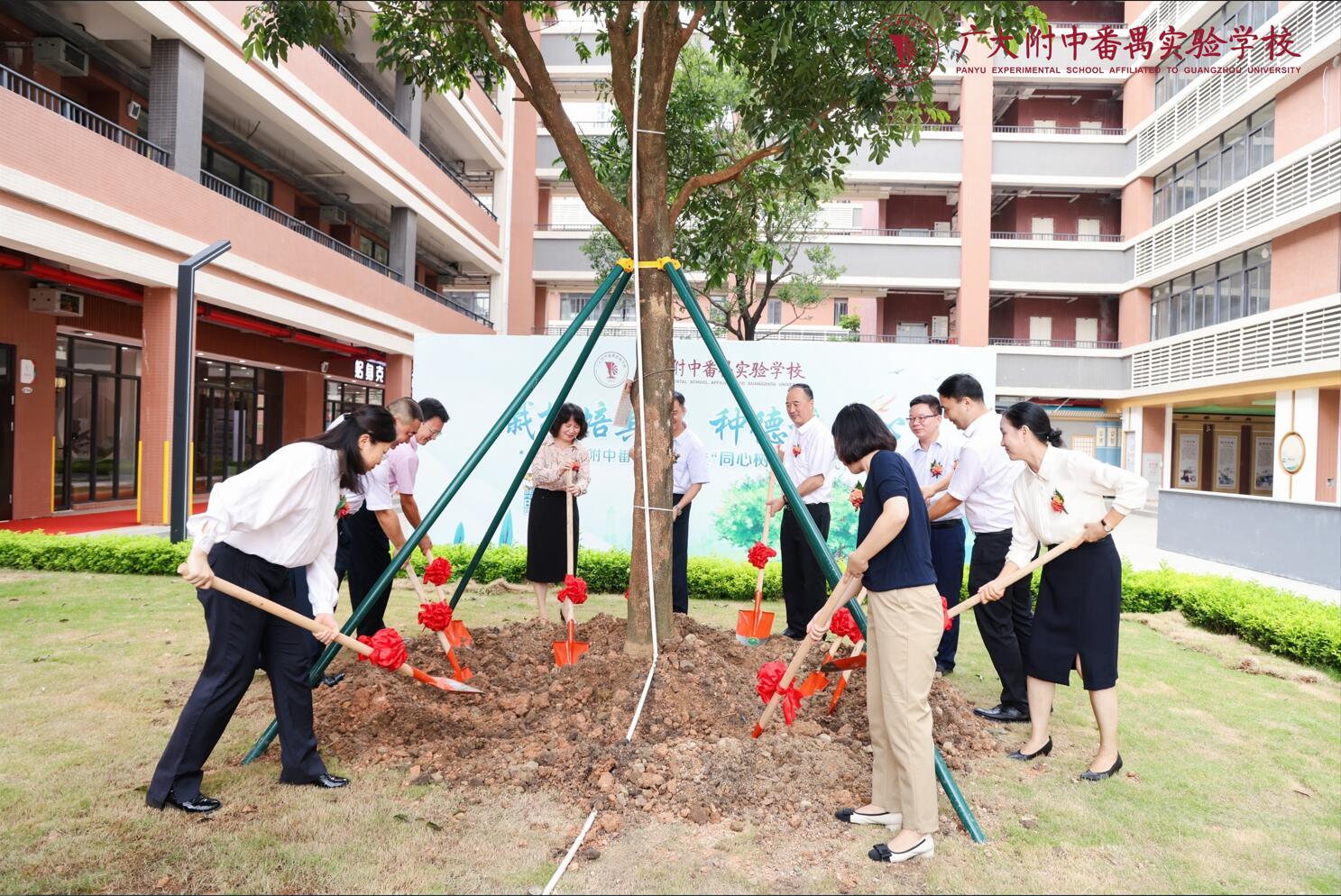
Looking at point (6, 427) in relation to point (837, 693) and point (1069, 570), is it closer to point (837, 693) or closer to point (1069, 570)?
point (837, 693)

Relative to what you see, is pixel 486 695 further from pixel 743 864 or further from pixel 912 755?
pixel 912 755

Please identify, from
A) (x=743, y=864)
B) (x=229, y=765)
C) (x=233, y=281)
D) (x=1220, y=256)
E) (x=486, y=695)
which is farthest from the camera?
(x=1220, y=256)

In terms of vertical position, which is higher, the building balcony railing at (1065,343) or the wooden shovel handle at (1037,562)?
the building balcony railing at (1065,343)

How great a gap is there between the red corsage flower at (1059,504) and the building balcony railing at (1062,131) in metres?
21.1

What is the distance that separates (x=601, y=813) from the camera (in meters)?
2.96

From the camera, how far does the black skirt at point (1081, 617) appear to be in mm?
3523

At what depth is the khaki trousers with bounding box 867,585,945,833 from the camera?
9.12 feet

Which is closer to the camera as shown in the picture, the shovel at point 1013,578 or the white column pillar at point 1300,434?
the shovel at point 1013,578

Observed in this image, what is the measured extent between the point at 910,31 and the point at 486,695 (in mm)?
3834

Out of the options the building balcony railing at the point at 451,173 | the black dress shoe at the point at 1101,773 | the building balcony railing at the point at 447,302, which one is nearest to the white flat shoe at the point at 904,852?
the black dress shoe at the point at 1101,773

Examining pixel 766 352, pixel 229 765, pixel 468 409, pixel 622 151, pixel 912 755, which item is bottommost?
pixel 229 765

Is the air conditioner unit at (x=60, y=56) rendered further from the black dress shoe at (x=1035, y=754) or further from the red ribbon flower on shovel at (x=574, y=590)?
the black dress shoe at (x=1035, y=754)

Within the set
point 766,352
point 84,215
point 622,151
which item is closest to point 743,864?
point 622,151

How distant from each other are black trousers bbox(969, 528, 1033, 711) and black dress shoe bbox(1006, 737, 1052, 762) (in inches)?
22.0
